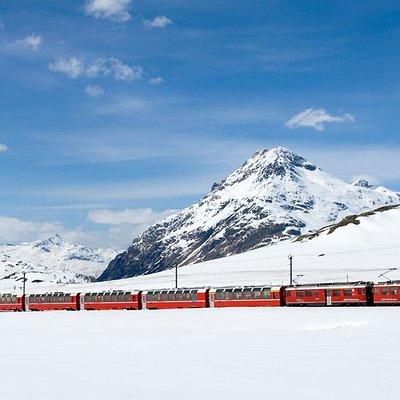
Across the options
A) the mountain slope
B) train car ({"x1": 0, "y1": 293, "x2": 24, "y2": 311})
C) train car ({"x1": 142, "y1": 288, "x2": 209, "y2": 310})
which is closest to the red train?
train car ({"x1": 142, "y1": 288, "x2": 209, "y2": 310})

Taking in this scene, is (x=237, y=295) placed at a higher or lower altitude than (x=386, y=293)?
lower

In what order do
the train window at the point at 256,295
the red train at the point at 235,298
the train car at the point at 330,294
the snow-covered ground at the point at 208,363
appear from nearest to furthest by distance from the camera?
the snow-covered ground at the point at 208,363 < the red train at the point at 235,298 < the train car at the point at 330,294 < the train window at the point at 256,295

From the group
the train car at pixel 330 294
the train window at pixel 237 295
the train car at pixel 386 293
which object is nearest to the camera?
the train car at pixel 386 293

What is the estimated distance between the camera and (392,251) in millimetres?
171125

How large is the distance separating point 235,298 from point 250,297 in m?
2.05

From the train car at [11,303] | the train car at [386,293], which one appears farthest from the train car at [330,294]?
the train car at [11,303]

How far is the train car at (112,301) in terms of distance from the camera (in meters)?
88.8

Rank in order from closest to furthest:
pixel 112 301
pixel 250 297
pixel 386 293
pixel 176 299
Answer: pixel 386 293
pixel 250 297
pixel 176 299
pixel 112 301

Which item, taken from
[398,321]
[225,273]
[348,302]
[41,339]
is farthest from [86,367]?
[225,273]

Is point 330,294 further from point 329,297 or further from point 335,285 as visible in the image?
point 335,285

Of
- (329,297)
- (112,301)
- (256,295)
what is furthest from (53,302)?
(329,297)

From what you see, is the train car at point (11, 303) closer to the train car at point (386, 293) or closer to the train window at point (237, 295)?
the train window at point (237, 295)

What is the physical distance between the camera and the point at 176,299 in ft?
278

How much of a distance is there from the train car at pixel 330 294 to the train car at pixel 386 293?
69cm
